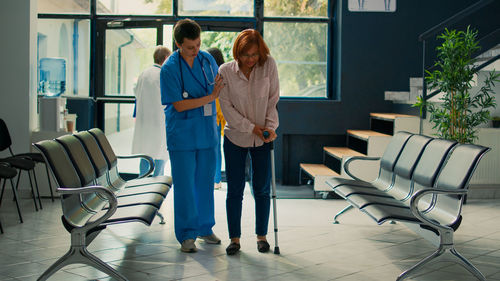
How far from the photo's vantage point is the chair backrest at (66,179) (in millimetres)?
3430

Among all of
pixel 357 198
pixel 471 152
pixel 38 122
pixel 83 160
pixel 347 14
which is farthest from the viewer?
pixel 347 14

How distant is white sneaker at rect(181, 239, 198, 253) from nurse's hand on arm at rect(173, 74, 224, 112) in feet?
3.08

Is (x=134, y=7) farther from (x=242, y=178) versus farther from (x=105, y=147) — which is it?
(x=242, y=178)

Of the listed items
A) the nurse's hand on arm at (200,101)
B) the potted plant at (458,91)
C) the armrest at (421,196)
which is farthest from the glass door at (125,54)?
the armrest at (421,196)

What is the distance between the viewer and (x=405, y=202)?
14.1ft

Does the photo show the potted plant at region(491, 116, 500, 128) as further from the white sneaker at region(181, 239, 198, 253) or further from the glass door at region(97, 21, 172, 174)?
the white sneaker at region(181, 239, 198, 253)

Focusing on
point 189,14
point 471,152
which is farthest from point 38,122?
point 471,152

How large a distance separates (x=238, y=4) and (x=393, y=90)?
2336 mm

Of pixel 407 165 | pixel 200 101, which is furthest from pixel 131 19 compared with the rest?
pixel 407 165

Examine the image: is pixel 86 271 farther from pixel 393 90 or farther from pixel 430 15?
pixel 430 15

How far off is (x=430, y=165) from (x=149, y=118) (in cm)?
301

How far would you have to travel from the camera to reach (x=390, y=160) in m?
4.88

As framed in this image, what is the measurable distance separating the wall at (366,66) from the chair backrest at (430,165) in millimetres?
3580

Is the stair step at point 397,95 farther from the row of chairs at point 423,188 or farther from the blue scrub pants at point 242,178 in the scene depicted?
the blue scrub pants at point 242,178
